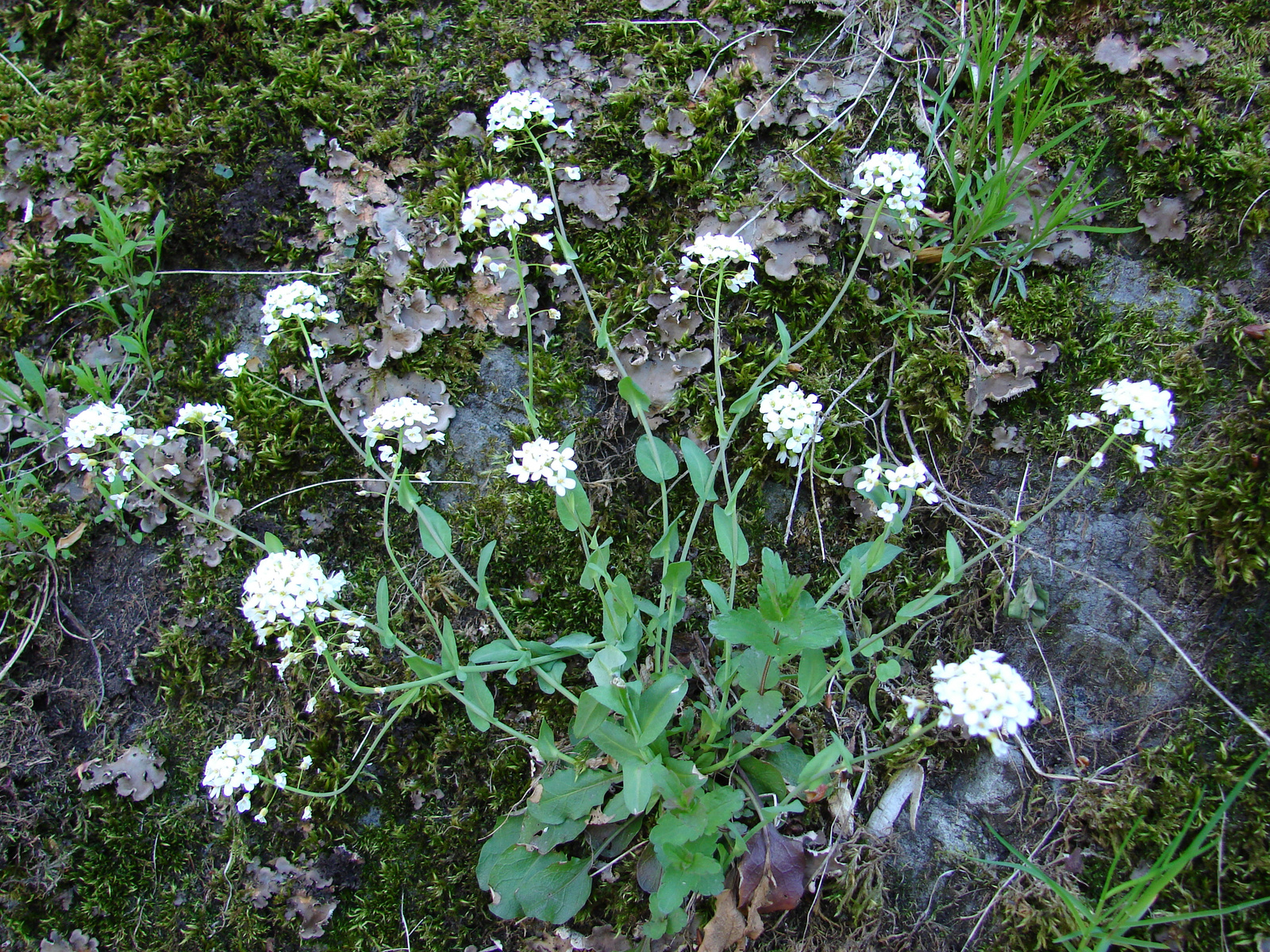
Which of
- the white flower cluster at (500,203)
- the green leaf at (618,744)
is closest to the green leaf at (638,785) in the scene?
the green leaf at (618,744)

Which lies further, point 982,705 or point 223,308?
point 223,308

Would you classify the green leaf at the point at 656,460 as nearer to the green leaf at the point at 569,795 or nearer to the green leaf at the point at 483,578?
the green leaf at the point at 483,578

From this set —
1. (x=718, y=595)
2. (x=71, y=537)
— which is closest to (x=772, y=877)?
(x=718, y=595)

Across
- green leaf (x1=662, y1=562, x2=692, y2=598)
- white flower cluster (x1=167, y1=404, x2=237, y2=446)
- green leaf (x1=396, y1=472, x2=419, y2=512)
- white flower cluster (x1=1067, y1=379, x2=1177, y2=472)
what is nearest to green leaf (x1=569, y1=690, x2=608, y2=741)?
green leaf (x1=662, y1=562, x2=692, y2=598)

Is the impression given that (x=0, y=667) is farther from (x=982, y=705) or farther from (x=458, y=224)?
(x=982, y=705)

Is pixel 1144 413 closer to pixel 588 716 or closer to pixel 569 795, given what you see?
pixel 588 716

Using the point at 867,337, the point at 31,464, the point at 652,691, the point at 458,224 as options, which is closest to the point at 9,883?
the point at 31,464
